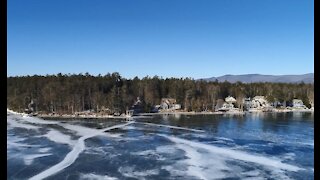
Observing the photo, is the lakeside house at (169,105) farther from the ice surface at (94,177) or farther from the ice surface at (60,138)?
the ice surface at (94,177)

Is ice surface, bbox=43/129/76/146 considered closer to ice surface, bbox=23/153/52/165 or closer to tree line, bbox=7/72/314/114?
ice surface, bbox=23/153/52/165

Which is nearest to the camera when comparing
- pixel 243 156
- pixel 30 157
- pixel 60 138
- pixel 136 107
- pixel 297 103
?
pixel 30 157

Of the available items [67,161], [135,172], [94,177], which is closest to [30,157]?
[67,161]

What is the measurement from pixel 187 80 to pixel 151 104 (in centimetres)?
511

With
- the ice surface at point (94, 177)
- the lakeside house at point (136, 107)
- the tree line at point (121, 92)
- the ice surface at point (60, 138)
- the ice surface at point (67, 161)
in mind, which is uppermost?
the tree line at point (121, 92)

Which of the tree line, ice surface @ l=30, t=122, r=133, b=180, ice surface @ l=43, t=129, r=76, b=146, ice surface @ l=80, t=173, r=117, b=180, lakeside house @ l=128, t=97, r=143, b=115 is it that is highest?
the tree line

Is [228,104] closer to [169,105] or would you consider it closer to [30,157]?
[169,105]

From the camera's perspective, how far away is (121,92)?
25.4 meters

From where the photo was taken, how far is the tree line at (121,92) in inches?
923

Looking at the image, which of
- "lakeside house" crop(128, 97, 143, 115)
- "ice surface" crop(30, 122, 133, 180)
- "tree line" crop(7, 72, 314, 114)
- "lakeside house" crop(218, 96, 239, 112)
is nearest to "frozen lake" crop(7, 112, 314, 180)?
"ice surface" crop(30, 122, 133, 180)

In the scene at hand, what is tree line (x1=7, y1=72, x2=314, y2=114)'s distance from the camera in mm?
23438

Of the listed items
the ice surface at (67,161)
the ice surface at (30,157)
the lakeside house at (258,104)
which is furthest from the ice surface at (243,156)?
the lakeside house at (258,104)

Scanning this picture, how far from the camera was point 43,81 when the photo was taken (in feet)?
86.2

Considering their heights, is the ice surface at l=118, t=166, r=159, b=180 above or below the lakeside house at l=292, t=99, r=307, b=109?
below
